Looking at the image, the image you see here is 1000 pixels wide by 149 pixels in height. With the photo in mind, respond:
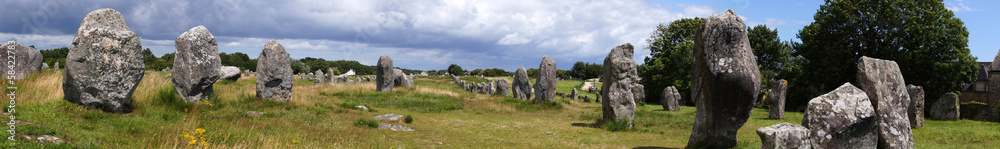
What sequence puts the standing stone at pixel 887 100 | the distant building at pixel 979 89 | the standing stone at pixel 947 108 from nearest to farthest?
the standing stone at pixel 887 100
the standing stone at pixel 947 108
the distant building at pixel 979 89

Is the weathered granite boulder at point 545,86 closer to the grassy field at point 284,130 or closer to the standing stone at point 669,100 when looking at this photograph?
the standing stone at point 669,100

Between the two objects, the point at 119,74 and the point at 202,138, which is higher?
the point at 119,74

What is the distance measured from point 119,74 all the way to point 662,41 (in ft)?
123

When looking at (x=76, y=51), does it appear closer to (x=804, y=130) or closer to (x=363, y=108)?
(x=363, y=108)

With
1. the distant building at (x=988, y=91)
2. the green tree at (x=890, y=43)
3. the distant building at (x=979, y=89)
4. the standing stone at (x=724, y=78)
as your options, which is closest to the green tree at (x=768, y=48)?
the distant building at (x=988, y=91)

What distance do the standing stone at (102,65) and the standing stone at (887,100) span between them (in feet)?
40.4

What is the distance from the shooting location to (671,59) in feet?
125

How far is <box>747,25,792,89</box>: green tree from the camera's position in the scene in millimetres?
42125

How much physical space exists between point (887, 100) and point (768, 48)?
37690 mm

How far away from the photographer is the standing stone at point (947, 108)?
1741 centimetres

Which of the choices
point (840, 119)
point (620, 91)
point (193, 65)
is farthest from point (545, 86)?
point (840, 119)

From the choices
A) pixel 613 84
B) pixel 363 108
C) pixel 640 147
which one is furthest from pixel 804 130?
pixel 363 108

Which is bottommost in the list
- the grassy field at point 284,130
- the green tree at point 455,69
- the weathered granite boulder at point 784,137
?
the grassy field at point 284,130

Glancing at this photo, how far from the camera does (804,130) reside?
6598 millimetres
